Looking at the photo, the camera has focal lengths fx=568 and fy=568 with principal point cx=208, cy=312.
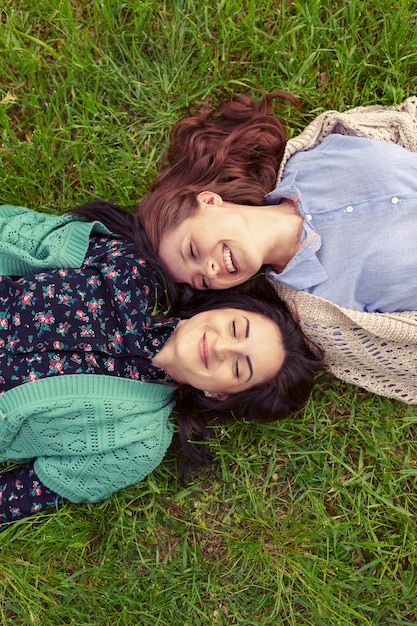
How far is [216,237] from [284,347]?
0.61m

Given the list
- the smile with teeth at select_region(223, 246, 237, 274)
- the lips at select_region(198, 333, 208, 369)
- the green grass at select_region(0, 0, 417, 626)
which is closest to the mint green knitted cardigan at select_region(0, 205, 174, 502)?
the green grass at select_region(0, 0, 417, 626)

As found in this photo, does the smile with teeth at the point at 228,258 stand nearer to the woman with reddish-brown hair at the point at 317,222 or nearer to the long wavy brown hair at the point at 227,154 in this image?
the woman with reddish-brown hair at the point at 317,222

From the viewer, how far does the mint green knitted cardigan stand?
8.77 ft

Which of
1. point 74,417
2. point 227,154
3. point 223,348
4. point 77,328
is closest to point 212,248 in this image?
point 223,348

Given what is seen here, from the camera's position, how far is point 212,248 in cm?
256

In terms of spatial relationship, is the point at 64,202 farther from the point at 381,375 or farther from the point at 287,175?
the point at 381,375

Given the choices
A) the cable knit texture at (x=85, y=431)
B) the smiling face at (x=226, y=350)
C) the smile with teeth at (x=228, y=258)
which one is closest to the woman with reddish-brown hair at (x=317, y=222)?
the smile with teeth at (x=228, y=258)

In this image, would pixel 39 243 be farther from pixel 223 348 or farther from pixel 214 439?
pixel 214 439

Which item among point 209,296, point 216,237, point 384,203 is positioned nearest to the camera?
point 216,237

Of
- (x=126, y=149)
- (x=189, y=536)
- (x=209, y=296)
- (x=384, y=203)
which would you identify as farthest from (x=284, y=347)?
(x=126, y=149)

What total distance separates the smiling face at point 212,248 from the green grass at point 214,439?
613mm

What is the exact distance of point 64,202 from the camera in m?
3.14

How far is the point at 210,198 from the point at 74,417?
1.23 m

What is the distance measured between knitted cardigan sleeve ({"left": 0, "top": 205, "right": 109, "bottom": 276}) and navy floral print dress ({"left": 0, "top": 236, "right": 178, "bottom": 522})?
0.20 ft
